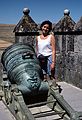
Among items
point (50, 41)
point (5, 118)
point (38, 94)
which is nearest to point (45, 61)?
Answer: point (50, 41)

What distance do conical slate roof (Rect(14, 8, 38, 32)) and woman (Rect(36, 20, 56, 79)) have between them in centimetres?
137

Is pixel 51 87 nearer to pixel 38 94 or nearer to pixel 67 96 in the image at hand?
pixel 38 94

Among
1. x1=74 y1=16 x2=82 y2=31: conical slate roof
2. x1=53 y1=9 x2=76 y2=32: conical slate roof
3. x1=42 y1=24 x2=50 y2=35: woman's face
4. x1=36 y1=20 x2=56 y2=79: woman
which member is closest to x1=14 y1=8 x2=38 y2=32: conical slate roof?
x1=53 y1=9 x2=76 y2=32: conical slate roof

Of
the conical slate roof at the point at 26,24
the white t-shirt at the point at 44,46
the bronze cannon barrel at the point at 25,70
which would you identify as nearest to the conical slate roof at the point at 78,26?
the conical slate roof at the point at 26,24

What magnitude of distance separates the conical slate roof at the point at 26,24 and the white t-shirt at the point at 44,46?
1.45 meters

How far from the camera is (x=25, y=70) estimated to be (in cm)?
564

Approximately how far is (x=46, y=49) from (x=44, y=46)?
3.8 inches

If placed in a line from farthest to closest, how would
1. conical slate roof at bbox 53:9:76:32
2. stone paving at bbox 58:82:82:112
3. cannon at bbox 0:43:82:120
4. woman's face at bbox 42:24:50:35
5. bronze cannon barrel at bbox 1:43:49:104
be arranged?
conical slate roof at bbox 53:9:76:32 → stone paving at bbox 58:82:82:112 → woman's face at bbox 42:24:50:35 → bronze cannon barrel at bbox 1:43:49:104 → cannon at bbox 0:43:82:120

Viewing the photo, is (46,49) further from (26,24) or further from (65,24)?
(65,24)

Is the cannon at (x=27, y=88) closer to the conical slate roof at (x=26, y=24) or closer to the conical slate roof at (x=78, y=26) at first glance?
the conical slate roof at (x=26, y=24)

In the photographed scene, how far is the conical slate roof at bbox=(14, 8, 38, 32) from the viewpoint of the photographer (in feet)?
24.8

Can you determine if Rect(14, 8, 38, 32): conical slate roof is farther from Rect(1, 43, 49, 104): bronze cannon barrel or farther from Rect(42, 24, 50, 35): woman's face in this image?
Rect(42, 24, 50, 35): woman's face

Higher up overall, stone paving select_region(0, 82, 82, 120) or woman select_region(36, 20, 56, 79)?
woman select_region(36, 20, 56, 79)

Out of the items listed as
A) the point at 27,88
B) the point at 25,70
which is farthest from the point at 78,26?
the point at 27,88
